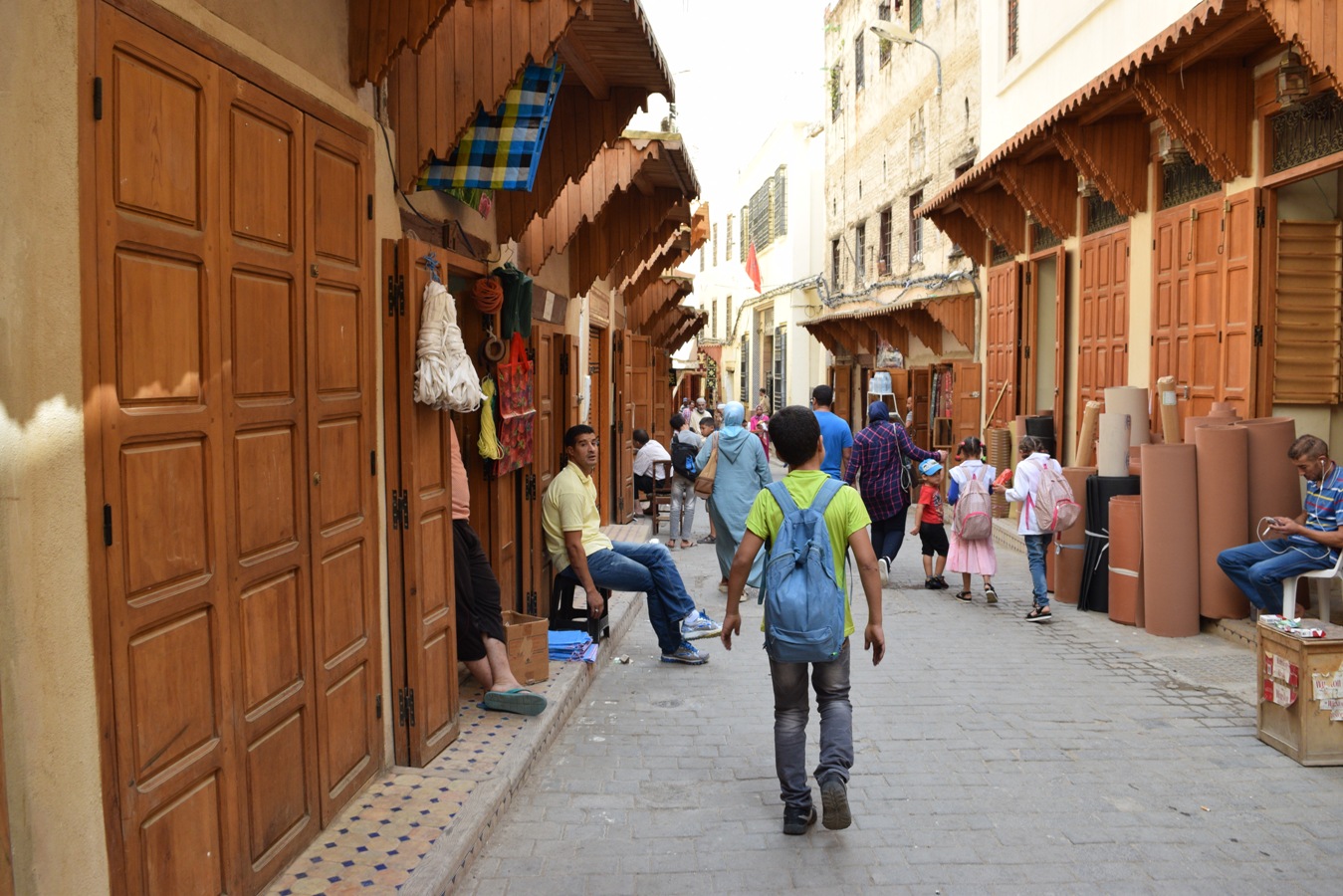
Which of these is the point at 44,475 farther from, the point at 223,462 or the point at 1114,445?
the point at 1114,445

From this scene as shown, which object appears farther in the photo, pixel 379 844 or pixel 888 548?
pixel 888 548

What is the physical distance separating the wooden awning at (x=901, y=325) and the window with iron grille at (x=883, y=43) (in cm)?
518

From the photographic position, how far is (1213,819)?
179 inches

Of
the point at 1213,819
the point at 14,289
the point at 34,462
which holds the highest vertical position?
the point at 14,289

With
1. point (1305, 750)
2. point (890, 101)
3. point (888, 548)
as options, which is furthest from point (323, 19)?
point (890, 101)

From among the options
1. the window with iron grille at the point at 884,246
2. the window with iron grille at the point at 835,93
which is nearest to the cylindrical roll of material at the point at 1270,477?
the window with iron grille at the point at 884,246

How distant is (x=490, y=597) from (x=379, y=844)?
1.91m

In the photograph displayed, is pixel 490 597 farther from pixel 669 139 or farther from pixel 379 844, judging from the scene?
pixel 669 139

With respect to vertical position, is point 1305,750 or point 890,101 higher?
point 890,101

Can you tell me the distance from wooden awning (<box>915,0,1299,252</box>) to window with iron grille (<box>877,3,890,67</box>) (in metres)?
10.6

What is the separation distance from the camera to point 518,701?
5625mm

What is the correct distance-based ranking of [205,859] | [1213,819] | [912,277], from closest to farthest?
[205,859] → [1213,819] → [912,277]

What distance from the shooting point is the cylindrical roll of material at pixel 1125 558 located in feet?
27.4

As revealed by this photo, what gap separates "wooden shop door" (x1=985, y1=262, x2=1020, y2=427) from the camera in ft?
48.7
